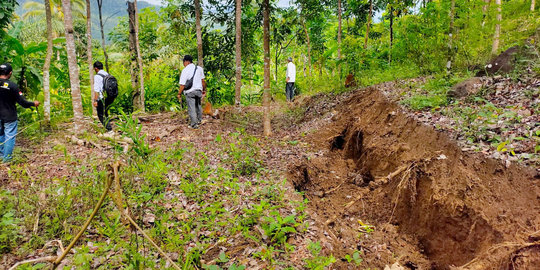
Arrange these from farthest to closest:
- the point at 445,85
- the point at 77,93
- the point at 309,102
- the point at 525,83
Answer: the point at 309,102 → the point at 445,85 → the point at 77,93 → the point at 525,83

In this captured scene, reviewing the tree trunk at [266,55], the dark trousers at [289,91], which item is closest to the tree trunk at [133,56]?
the tree trunk at [266,55]

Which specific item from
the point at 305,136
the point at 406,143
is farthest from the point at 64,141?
the point at 406,143

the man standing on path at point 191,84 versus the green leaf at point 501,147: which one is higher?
the man standing on path at point 191,84

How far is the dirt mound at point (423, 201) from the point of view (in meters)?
3.47

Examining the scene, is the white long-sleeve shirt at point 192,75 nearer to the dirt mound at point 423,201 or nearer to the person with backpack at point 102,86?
the person with backpack at point 102,86

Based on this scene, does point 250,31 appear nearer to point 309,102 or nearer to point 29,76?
point 309,102

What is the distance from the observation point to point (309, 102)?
12.7 m

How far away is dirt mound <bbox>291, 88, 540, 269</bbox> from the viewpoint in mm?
3475

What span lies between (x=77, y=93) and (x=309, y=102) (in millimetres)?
8709

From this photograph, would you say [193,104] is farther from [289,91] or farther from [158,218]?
[289,91]

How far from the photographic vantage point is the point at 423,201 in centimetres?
465

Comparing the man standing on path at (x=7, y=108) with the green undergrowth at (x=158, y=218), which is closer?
the green undergrowth at (x=158, y=218)

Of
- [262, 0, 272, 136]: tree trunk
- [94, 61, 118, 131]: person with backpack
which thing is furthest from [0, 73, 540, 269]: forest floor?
[94, 61, 118, 131]: person with backpack

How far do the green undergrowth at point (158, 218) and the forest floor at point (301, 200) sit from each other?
0.07 ft
